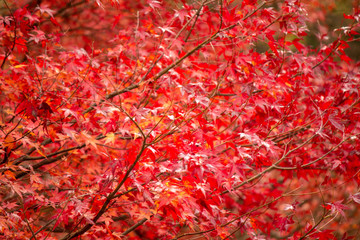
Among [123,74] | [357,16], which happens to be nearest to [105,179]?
[123,74]

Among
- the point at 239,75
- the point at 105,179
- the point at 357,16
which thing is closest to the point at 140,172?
the point at 105,179

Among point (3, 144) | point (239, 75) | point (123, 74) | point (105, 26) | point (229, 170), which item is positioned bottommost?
point (229, 170)

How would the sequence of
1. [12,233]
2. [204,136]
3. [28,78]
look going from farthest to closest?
1. [28,78]
2. [12,233]
3. [204,136]

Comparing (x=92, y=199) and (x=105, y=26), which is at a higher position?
(x=105, y=26)

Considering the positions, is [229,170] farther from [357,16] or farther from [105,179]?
[357,16]

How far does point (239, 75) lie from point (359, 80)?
190 centimetres

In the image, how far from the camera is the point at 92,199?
9.22 feet

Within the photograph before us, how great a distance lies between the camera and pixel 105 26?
272 inches

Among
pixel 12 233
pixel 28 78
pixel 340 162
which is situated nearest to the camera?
pixel 12 233

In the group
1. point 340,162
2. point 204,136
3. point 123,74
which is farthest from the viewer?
point 123,74

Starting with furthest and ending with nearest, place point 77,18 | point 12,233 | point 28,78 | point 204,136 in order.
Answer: point 77,18 → point 28,78 → point 12,233 → point 204,136

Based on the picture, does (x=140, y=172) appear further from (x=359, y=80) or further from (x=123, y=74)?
(x=359, y=80)

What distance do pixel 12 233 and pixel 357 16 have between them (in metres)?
4.27

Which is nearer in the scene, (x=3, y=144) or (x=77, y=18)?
(x=3, y=144)
